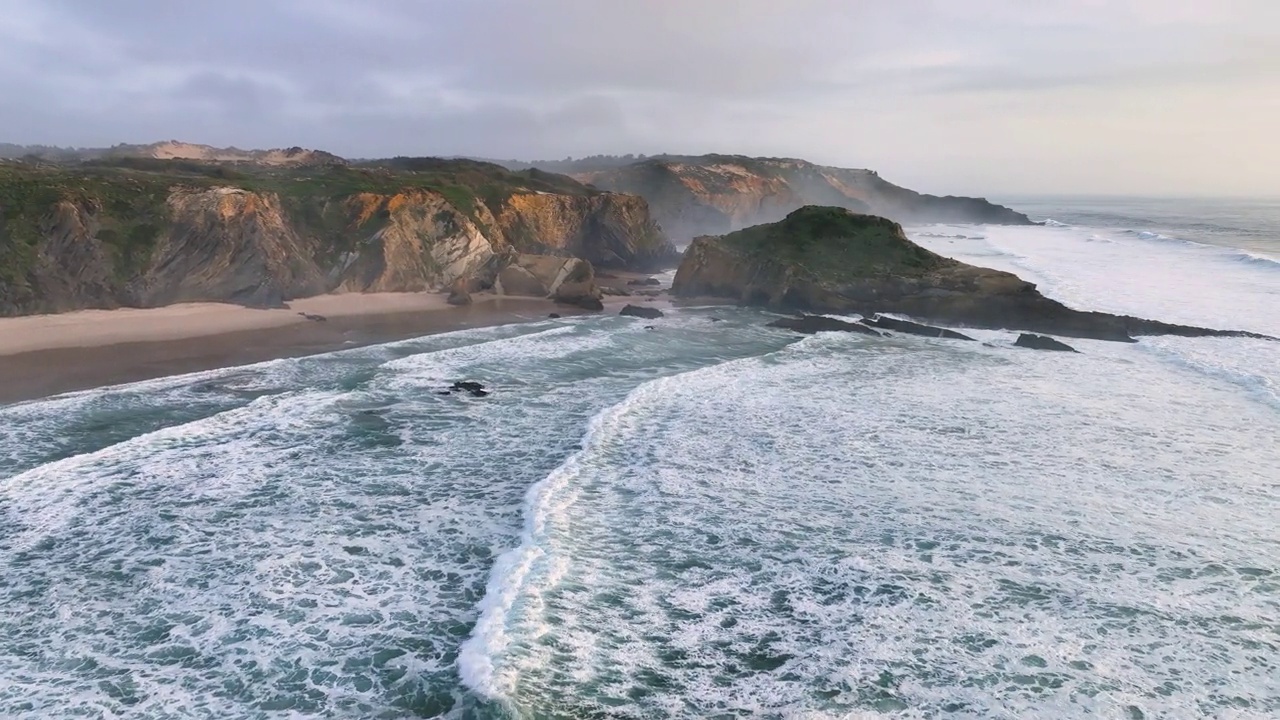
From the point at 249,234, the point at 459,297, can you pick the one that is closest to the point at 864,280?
the point at 459,297

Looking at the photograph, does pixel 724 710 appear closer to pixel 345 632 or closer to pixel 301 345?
pixel 345 632

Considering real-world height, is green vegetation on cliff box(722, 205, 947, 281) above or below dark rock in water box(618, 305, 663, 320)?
above

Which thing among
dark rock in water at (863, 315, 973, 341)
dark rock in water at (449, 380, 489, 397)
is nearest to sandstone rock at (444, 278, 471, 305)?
dark rock in water at (449, 380, 489, 397)

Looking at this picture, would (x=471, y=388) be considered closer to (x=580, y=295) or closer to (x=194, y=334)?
(x=194, y=334)

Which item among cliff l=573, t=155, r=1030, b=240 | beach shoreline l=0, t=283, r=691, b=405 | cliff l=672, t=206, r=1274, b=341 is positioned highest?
cliff l=573, t=155, r=1030, b=240

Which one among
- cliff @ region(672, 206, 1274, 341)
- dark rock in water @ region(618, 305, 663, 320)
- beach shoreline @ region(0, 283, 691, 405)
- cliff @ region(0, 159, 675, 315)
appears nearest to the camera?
→ beach shoreline @ region(0, 283, 691, 405)

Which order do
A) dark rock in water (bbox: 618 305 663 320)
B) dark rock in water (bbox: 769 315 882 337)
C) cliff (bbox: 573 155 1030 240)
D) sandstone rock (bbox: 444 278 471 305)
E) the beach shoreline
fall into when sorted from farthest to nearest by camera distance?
cliff (bbox: 573 155 1030 240)
sandstone rock (bbox: 444 278 471 305)
dark rock in water (bbox: 618 305 663 320)
dark rock in water (bbox: 769 315 882 337)
the beach shoreline

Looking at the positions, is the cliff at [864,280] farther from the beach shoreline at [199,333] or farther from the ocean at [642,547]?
the ocean at [642,547]

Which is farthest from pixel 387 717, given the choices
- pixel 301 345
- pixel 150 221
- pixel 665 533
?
pixel 150 221

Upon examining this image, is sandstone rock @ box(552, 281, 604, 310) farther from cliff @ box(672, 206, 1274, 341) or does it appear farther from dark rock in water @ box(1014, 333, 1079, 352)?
dark rock in water @ box(1014, 333, 1079, 352)
